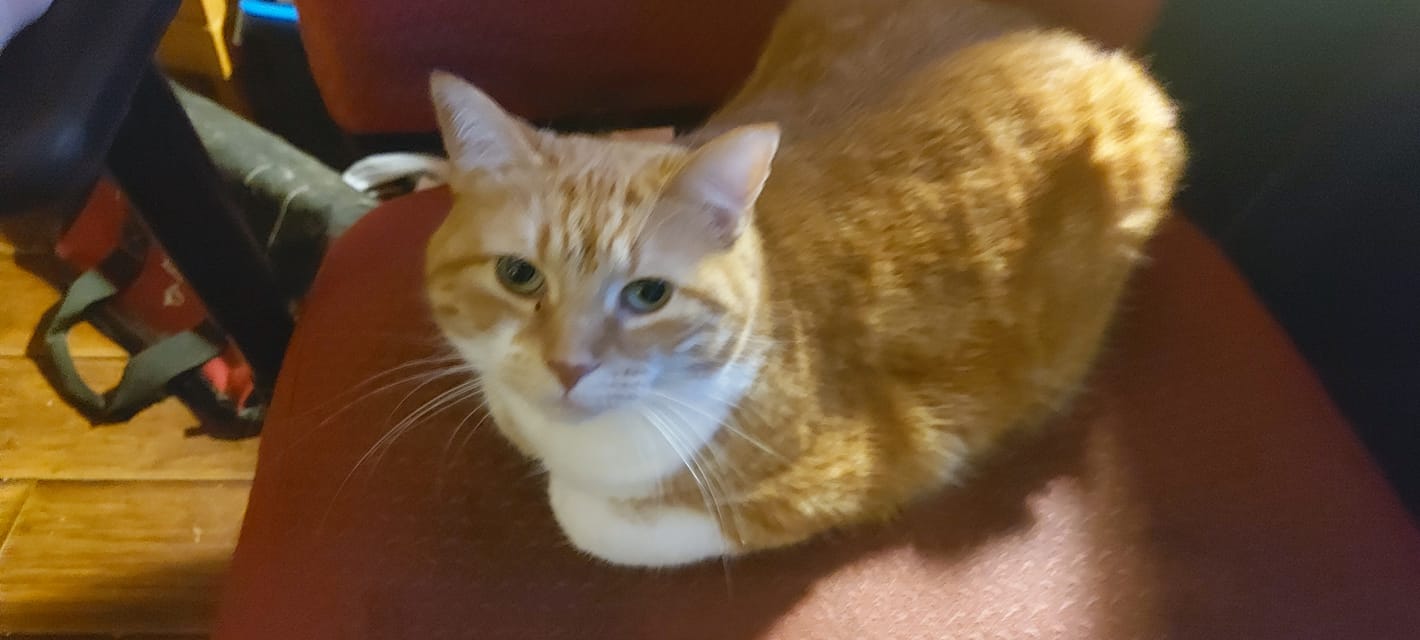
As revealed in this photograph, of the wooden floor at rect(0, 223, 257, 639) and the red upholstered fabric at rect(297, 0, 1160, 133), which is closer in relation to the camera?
the red upholstered fabric at rect(297, 0, 1160, 133)

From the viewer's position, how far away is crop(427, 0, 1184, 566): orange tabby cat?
68 centimetres

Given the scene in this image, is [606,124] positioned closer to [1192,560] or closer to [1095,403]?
[1095,403]

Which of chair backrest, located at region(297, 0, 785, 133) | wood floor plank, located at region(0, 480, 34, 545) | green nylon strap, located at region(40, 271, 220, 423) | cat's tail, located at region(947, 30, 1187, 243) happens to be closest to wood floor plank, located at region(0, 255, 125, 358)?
wood floor plank, located at region(0, 480, 34, 545)

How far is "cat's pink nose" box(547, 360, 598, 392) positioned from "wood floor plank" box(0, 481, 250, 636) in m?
0.88

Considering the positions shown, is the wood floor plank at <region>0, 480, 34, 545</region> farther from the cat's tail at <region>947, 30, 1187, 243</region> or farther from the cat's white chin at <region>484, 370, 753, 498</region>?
the cat's tail at <region>947, 30, 1187, 243</region>

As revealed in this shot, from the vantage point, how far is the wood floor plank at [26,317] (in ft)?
4.91

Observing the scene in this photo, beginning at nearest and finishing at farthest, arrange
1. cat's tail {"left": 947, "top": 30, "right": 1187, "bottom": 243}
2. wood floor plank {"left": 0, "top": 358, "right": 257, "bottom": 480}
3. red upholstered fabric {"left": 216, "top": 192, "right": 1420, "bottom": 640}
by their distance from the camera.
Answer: red upholstered fabric {"left": 216, "top": 192, "right": 1420, "bottom": 640}, cat's tail {"left": 947, "top": 30, "right": 1187, "bottom": 243}, wood floor plank {"left": 0, "top": 358, "right": 257, "bottom": 480}

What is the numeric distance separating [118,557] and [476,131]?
38.7 inches

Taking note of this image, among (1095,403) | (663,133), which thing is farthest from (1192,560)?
(663,133)

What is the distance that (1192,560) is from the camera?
77cm

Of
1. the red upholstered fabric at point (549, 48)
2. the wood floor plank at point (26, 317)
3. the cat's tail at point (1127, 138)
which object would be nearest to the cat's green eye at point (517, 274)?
the red upholstered fabric at point (549, 48)

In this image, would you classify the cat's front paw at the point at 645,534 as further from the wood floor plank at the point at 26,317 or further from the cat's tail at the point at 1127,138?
the wood floor plank at the point at 26,317

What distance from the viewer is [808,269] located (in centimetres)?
79

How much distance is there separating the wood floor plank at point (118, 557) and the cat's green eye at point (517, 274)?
0.84 meters
